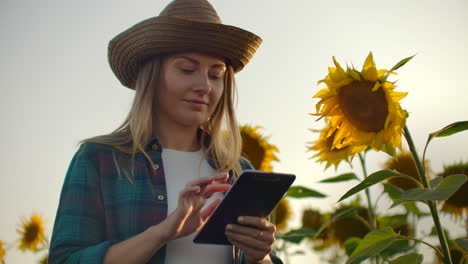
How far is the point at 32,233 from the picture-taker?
484 centimetres

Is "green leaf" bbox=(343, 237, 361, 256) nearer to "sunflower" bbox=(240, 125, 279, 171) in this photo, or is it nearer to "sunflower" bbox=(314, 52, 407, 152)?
"sunflower" bbox=(240, 125, 279, 171)

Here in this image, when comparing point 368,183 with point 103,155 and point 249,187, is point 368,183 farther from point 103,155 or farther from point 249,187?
point 103,155

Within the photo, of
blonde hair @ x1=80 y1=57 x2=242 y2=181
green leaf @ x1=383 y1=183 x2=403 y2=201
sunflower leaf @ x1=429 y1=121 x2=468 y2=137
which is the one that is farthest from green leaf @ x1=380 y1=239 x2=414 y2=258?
sunflower leaf @ x1=429 y1=121 x2=468 y2=137

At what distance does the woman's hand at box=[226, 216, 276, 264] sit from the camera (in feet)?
5.55

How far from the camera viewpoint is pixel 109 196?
1943 mm

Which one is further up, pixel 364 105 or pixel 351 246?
pixel 364 105

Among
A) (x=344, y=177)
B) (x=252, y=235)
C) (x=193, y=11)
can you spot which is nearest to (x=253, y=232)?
(x=252, y=235)

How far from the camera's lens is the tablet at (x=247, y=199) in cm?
156

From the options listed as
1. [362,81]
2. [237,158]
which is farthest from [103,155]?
[362,81]

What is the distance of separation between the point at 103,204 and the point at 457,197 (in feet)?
6.95

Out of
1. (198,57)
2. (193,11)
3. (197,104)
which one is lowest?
(197,104)

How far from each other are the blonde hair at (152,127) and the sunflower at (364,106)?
2.25ft

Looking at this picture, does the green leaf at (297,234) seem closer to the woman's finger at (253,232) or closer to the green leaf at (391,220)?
the green leaf at (391,220)

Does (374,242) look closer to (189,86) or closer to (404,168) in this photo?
(189,86)
